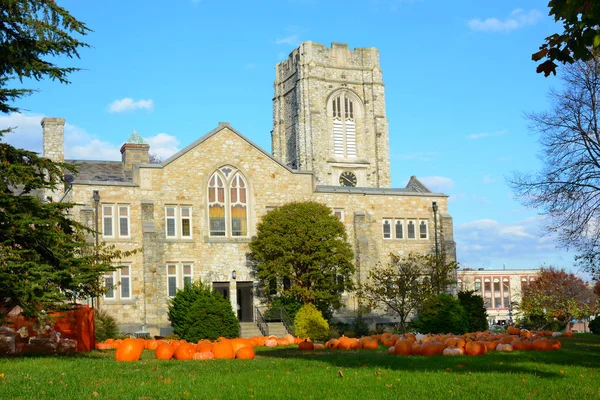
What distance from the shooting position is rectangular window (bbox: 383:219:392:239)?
4691 cm

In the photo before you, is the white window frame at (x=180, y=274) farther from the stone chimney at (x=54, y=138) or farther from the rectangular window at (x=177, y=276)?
the stone chimney at (x=54, y=138)

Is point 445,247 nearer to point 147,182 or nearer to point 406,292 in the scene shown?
point 406,292

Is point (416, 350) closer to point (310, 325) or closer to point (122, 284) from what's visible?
point (310, 325)

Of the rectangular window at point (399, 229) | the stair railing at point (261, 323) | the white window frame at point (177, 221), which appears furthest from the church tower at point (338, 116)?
the white window frame at point (177, 221)

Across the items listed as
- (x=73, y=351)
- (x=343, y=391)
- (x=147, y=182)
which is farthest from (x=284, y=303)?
(x=343, y=391)

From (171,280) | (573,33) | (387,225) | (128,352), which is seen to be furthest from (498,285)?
(573,33)

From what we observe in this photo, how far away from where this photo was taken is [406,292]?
38844 mm

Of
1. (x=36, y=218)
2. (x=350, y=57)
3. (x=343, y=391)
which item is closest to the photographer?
(x=343, y=391)

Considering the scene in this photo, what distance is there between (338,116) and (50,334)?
2458 inches

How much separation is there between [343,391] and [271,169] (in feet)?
104

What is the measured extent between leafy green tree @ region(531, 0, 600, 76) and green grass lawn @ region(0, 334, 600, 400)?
5.52 metres

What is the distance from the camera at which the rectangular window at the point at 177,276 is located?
136ft

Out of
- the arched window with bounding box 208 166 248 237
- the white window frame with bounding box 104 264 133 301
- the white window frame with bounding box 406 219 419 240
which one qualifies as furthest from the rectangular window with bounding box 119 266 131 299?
the white window frame with bounding box 406 219 419 240

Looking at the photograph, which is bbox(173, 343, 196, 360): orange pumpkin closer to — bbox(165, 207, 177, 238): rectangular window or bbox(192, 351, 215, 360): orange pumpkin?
bbox(192, 351, 215, 360): orange pumpkin
